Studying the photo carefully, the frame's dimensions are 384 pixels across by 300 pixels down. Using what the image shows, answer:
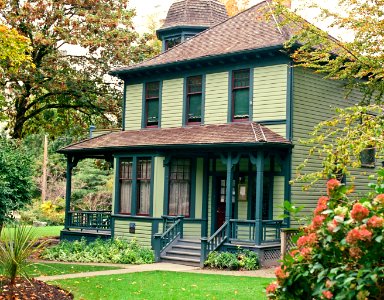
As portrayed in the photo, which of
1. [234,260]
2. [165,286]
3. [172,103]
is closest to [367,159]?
[172,103]

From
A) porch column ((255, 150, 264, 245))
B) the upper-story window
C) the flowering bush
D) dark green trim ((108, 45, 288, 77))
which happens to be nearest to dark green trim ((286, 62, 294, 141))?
dark green trim ((108, 45, 288, 77))

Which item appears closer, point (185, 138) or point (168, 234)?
point (168, 234)

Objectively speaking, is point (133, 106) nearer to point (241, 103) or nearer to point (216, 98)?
point (216, 98)

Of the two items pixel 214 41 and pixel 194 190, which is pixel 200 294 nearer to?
pixel 194 190

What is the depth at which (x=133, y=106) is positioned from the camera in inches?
919

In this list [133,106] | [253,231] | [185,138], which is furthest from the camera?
[133,106]

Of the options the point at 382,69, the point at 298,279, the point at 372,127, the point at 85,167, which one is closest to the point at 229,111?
the point at 382,69

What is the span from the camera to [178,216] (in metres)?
20.0

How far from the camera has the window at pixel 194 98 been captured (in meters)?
21.2

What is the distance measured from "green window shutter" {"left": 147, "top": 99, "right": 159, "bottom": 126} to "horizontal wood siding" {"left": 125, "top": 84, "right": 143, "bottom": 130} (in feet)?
1.16

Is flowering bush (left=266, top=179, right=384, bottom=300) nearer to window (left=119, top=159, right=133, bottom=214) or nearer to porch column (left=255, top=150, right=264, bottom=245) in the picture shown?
porch column (left=255, top=150, right=264, bottom=245)

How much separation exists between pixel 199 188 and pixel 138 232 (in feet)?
8.43

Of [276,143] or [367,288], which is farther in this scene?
[276,143]

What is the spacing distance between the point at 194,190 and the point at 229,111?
2.97 meters
